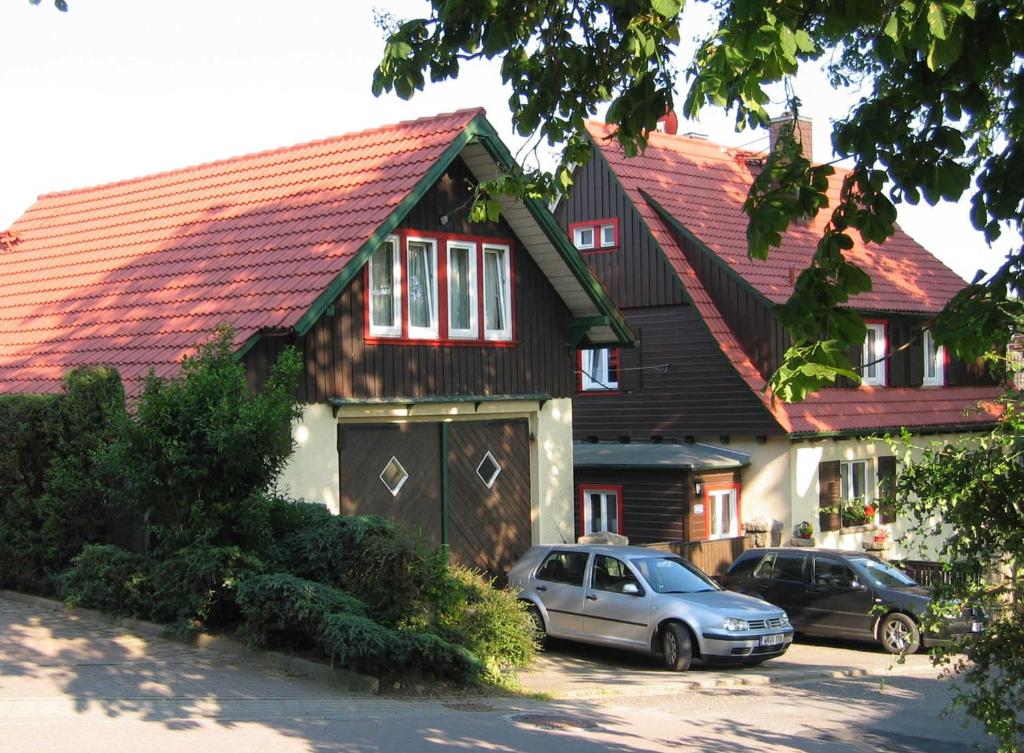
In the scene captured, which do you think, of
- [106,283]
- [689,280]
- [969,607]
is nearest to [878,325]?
[689,280]

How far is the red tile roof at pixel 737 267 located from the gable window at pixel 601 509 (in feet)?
12.6

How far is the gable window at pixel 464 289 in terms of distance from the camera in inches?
771

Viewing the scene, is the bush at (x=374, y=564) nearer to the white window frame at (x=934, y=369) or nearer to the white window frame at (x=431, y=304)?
the white window frame at (x=431, y=304)

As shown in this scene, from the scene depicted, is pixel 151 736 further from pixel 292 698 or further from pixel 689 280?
pixel 689 280

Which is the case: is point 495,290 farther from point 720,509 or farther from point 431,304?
point 720,509

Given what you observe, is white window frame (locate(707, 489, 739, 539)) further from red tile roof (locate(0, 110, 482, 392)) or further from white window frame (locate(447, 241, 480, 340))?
red tile roof (locate(0, 110, 482, 392))

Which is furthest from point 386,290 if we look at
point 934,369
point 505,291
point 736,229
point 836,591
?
point 934,369

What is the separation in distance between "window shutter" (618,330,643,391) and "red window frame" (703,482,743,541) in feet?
11.3

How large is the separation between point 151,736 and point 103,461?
4.96m

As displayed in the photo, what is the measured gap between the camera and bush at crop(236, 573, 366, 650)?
12438 millimetres

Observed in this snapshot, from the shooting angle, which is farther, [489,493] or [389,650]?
[489,493]

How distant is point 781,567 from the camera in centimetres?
2106

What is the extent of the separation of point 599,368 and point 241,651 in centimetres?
1784

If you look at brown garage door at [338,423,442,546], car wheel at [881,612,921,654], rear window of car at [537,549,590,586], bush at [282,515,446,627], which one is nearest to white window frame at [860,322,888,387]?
car wheel at [881,612,921,654]
